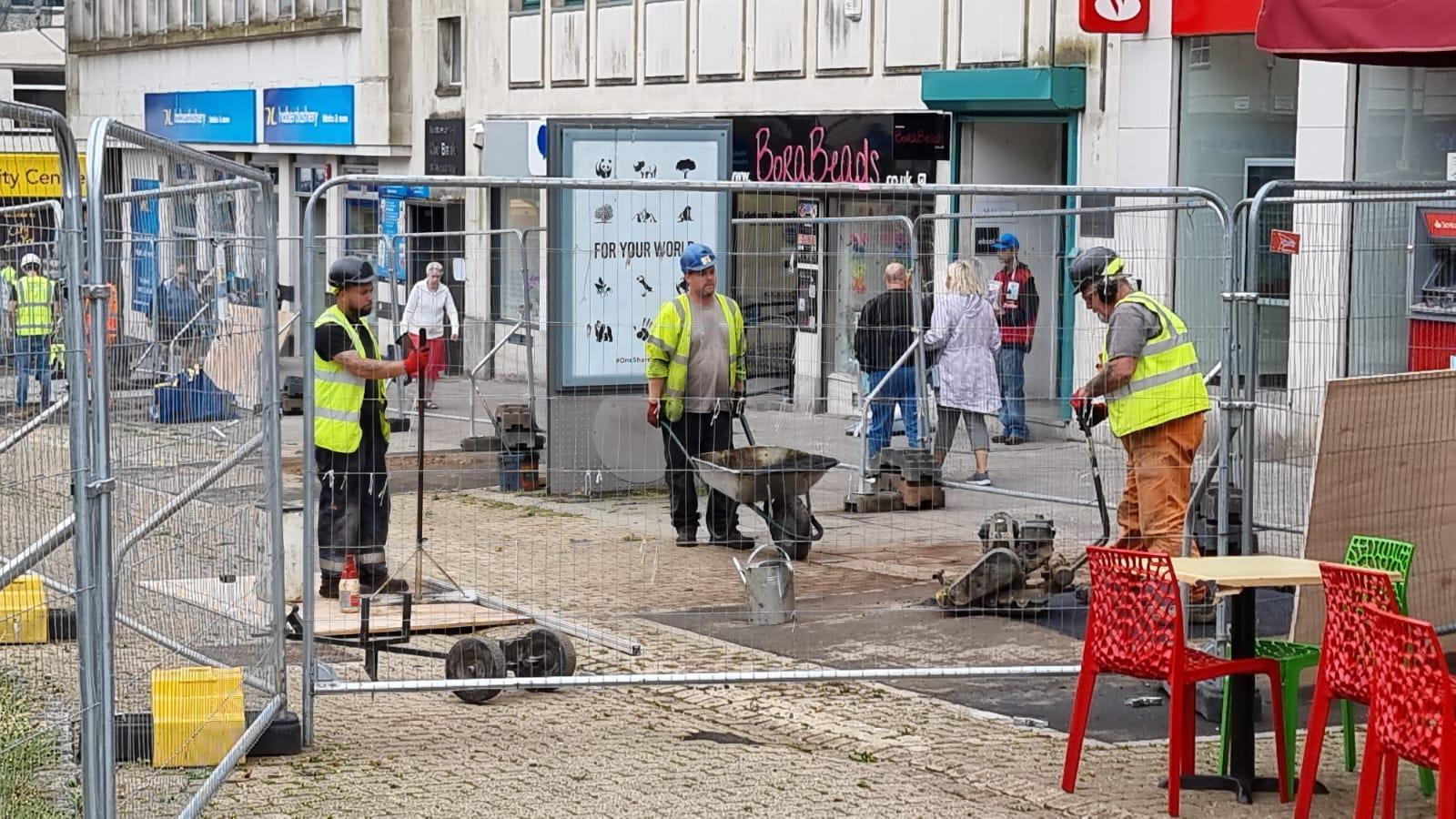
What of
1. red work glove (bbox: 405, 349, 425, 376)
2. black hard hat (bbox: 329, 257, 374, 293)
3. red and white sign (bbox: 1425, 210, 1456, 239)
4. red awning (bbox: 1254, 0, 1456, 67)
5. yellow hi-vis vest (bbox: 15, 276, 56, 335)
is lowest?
red work glove (bbox: 405, 349, 425, 376)

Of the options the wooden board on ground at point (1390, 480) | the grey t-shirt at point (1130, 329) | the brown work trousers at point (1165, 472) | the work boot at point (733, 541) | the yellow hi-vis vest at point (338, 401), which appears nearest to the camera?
the wooden board on ground at point (1390, 480)

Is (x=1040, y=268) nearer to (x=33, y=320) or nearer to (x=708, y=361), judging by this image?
(x=708, y=361)

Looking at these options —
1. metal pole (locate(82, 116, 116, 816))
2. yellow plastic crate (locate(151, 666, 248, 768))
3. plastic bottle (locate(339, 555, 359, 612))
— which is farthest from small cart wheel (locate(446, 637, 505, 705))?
metal pole (locate(82, 116, 116, 816))

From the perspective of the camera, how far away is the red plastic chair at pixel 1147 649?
691 cm

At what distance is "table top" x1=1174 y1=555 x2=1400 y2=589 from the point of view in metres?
6.97

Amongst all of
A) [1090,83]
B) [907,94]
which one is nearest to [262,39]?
[907,94]

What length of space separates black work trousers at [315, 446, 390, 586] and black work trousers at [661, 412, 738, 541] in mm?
1418

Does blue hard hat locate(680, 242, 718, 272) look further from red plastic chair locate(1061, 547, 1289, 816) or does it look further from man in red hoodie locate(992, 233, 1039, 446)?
red plastic chair locate(1061, 547, 1289, 816)

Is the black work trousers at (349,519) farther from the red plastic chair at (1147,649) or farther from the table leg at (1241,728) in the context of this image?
the table leg at (1241,728)

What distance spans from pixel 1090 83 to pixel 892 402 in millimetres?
8683

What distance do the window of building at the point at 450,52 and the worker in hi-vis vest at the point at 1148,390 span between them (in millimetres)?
21924

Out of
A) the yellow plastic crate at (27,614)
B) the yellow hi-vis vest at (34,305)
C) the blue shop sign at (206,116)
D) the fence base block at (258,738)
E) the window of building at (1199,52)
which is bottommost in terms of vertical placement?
the fence base block at (258,738)

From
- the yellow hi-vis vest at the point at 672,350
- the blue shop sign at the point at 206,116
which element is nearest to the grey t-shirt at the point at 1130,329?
the yellow hi-vis vest at the point at 672,350

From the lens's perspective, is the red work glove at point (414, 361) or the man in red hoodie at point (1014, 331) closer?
the man in red hoodie at point (1014, 331)
